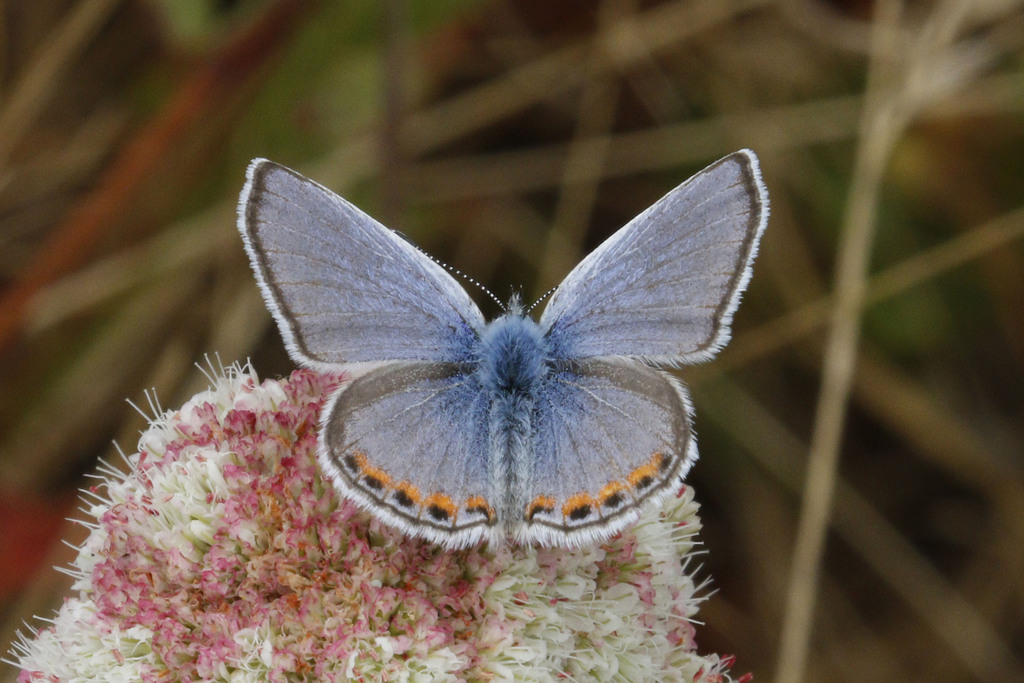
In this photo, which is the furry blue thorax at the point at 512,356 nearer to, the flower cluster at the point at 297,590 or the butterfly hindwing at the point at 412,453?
the butterfly hindwing at the point at 412,453

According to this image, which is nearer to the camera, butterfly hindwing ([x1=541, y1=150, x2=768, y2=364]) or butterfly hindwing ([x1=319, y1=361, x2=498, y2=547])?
butterfly hindwing ([x1=319, y1=361, x2=498, y2=547])

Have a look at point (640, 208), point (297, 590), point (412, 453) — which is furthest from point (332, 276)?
point (640, 208)

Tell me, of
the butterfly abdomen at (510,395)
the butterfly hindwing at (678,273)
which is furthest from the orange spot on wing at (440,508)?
the butterfly hindwing at (678,273)

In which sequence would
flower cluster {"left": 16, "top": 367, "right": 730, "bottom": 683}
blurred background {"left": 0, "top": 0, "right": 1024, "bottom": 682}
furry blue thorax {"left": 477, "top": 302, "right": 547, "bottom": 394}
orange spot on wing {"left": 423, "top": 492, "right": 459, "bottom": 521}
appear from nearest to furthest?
orange spot on wing {"left": 423, "top": 492, "right": 459, "bottom": 521}
flower cluster {"left": 16, "top": 367, "right": 730, "bottom": 683}
furry blue thorax {"left": 477, "top": 302, "right": 547, "bottom": 394}
blurred background {"left": 0, "top": 0, "right": 1024, "bottom": 682}

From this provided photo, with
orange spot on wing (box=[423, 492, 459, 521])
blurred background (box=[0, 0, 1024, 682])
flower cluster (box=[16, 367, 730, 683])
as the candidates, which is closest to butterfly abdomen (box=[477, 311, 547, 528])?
orange spot on wing (box=[423, 492, 459, 521])

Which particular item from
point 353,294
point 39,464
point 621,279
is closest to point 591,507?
point 621,279

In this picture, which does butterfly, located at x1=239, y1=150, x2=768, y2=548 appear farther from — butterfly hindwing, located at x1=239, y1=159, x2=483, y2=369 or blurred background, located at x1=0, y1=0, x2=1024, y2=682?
blurred background, located at x1=0, y1=0, x2=1024, y2=682
